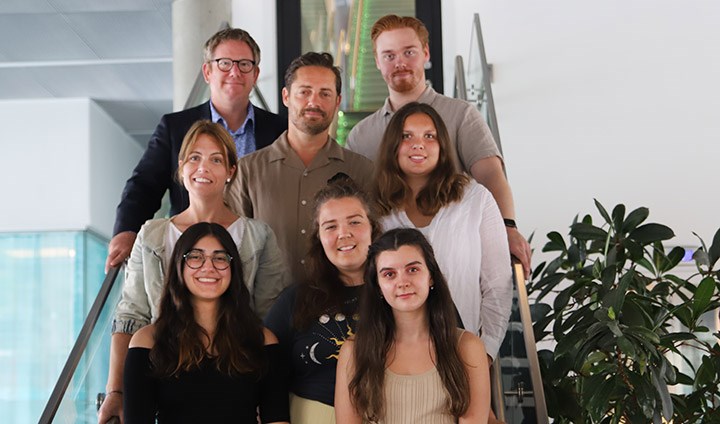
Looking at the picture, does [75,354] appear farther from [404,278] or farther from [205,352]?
[404,278]

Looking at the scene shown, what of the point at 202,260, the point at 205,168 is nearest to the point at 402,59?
the point at 205,168

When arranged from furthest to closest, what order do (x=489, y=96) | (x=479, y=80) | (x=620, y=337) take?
(x=479, y=80) < (x=489, y=96) < (x=620, y=337)

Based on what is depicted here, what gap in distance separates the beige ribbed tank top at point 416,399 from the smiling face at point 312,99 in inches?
46.4

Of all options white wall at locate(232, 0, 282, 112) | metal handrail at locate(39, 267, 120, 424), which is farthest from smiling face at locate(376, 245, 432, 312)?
white wall at locate(232, 0, 282, 112)

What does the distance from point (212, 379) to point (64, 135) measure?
9504mm

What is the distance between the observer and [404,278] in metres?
3.04

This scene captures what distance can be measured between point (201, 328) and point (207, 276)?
0.16m

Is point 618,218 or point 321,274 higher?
point 618,218

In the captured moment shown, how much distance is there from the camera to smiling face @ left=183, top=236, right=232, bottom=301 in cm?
315

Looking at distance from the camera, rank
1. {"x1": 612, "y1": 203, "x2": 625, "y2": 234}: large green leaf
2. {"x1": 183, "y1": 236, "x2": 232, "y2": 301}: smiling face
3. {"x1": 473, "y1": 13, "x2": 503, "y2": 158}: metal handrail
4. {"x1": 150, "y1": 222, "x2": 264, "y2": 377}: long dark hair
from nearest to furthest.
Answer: {"x1": 150, "y1": 222, "x2": 264, "y2": 377}: long dark hair
{"x1": 183, "y1": 236, "x2": 232, "y2": 301}: smiling face
{"x1": 612, "y1": 203, "x2": 625, "y2": 234}: large green leaf
{"x1": 473, "y1": 13, "x2": 503, "y2": 158}: metal handrail

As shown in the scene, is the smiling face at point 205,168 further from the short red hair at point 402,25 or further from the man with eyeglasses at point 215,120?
the short red hair at point 402,25

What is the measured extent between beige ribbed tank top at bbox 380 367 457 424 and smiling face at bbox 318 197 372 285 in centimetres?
40

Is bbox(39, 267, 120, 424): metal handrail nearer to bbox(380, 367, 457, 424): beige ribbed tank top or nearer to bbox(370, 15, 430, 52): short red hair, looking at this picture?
bbox(380, 367, 457, 424): beige ribbed tank top

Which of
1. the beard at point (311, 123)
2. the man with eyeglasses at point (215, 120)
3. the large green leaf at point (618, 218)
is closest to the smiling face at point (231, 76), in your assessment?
the man with eyeglasses at point (215, 120)
